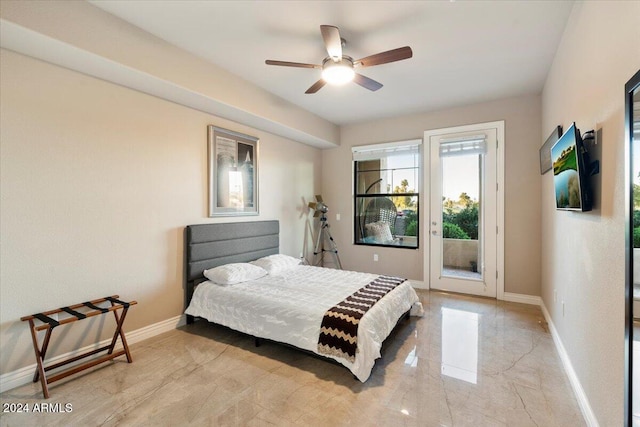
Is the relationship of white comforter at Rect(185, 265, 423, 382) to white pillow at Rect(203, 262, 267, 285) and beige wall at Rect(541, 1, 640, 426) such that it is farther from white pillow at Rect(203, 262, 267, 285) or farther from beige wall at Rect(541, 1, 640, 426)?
beige wall at Rect(541, 1, 640, 426)

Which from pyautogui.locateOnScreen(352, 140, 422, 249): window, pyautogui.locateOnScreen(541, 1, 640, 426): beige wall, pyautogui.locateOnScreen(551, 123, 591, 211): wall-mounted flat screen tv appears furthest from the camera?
pyautogui.locateOnScreen(352, 140, 422, 249): window

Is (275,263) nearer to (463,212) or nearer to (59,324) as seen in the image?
(59,324)

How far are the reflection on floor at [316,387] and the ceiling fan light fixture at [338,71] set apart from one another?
2.49m

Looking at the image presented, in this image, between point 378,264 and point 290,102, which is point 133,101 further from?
point 378,264

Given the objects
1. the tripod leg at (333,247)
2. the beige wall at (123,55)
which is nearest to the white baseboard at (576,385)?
the tripod leg at (333,247)

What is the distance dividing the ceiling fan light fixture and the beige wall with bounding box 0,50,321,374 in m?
1.70

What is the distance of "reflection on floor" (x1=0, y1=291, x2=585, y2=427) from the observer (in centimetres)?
178

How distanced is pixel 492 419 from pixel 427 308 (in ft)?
6.45

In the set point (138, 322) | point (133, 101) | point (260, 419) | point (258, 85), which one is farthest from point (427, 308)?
point (133, 101)

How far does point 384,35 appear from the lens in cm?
249

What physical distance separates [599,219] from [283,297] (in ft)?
7.71

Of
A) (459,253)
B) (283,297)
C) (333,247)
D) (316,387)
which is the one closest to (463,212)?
(459,253)

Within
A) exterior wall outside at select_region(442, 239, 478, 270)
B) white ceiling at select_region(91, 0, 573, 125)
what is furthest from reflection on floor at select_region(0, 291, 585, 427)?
white ceiling at select_region(91, 0, 573, 125)

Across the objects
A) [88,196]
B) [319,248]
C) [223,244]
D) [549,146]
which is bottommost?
[319,248]
